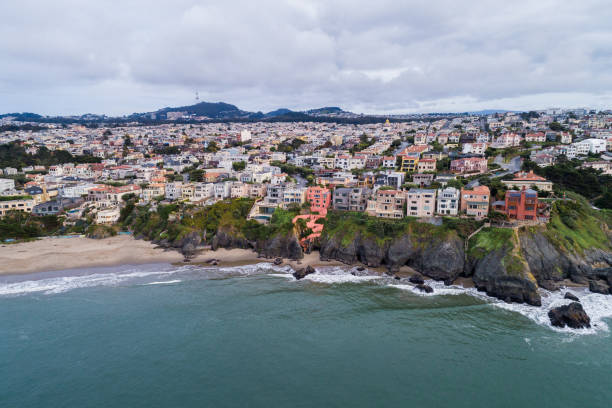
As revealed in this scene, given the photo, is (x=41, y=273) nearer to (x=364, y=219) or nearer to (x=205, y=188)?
(x=205, y=188)

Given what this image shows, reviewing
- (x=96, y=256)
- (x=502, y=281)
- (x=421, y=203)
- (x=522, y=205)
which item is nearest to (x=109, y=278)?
(x=96, y=256)

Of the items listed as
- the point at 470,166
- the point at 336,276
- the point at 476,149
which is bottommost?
the point at 336,276

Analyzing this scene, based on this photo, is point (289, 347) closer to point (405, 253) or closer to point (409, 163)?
point (405, 253)

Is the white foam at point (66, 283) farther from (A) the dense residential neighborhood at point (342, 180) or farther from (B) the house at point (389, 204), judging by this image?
(B) the house at point (389, 204)

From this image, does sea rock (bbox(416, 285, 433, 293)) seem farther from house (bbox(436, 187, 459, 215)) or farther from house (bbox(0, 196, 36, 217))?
house (bbox(0, 196, 36, 217))

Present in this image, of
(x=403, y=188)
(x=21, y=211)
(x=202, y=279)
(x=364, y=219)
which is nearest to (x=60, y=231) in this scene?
(x=21, y=211)

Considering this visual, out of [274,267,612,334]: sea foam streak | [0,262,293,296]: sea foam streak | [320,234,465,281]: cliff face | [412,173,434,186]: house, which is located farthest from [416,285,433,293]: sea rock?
[412,173,434,186]: house
